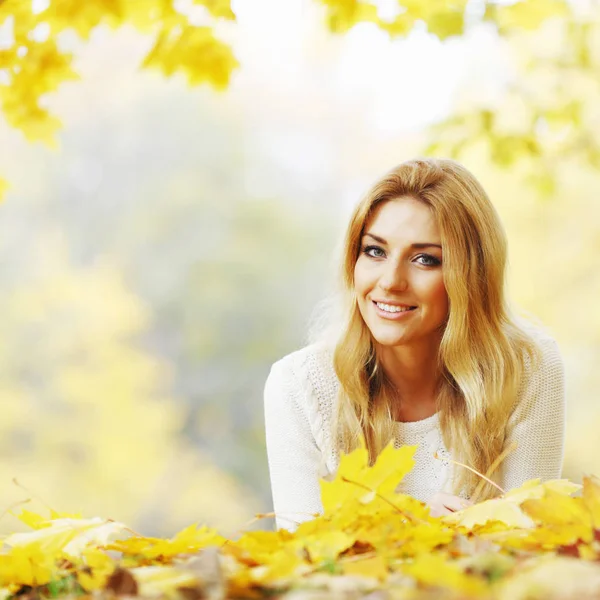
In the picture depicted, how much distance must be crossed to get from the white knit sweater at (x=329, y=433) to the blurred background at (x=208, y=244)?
20.7 ft

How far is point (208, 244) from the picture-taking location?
1158cm

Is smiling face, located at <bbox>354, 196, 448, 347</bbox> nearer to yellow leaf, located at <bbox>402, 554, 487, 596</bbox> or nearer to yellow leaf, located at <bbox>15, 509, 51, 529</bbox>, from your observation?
yellow leaf, located at <bbox>15, 509, 51, 529</bbox>

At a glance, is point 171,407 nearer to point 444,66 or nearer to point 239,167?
point 239,167

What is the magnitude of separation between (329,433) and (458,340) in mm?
359

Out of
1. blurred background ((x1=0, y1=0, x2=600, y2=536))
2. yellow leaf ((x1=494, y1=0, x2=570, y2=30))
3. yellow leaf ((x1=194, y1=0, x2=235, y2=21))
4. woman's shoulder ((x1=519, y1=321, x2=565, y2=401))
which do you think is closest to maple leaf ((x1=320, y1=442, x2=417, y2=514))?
yellow leaf ((x1=194, y1=0, x2=235, y2=21))

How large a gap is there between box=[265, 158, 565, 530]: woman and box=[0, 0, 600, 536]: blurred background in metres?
6.28

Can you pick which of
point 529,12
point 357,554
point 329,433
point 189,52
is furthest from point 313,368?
point 357,554

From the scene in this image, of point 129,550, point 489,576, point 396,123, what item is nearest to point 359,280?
point 129,550

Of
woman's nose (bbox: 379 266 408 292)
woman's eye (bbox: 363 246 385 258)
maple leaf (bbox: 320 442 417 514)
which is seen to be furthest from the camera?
woman's eye (bbox: 363 246 385 258)

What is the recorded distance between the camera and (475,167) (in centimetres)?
852

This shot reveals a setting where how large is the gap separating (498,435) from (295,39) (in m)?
11.5

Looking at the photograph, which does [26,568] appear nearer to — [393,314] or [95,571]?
[95,571]

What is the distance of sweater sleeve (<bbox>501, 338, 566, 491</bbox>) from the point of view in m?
1.79

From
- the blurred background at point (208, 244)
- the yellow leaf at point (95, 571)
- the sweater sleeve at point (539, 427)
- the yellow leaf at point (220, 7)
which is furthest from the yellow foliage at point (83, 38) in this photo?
the blurred background at point (208, 244)
